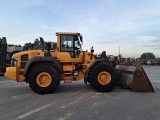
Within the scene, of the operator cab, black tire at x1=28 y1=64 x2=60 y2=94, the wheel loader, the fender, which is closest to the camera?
black tire at x1=28 y1=64 x2=60 y2=94

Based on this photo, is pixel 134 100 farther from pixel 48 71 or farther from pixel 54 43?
pixel 54 43

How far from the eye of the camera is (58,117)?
23.0 feet

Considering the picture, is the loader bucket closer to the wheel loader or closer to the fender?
the wheel loader

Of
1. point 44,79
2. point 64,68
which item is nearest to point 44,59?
point 44,79

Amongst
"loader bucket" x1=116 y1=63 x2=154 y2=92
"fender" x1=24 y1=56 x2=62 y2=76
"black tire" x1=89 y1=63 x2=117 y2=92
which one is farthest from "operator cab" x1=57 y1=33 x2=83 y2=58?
"loader bucket" x1=116 y1=63 x2=154 y2=92

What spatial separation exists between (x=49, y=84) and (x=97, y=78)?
215 centimetres

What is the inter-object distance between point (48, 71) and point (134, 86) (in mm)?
3872

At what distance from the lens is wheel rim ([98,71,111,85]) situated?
11547 millimetres

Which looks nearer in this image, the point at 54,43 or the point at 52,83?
the point at 52,83

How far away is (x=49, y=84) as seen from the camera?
1118cm

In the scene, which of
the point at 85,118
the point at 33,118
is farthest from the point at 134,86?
the point at 33,118

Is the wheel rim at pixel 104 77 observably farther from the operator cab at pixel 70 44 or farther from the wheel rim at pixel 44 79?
the wheel rim at pixel 44 79

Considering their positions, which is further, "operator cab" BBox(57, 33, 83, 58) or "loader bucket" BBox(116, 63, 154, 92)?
"operator cab" BBox(57, 33, 83, 58)

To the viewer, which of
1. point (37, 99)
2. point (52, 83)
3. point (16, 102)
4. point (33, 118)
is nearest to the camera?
point (33, 118)
